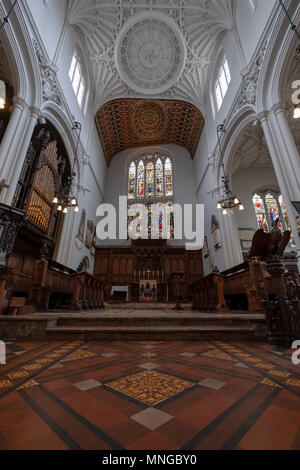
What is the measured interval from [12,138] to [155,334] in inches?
237

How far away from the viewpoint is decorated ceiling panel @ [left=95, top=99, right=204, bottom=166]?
12.4 meters

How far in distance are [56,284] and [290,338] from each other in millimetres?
5111

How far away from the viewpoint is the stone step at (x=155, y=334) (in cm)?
269

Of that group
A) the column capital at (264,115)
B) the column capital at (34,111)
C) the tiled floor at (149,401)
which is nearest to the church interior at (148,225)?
the tiled floor at (149,401)

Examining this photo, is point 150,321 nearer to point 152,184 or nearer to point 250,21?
point 250,21

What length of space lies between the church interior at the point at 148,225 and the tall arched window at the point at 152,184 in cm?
12

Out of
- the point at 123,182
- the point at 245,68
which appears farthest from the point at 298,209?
the point at 123,182

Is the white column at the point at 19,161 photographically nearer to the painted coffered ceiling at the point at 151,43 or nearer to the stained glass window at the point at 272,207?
the painted coffered ceiling at the point at 151,43

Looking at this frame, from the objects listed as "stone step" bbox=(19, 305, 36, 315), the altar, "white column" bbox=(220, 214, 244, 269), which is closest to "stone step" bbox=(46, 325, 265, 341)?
"stone step" bbox=(19, 305, 36, 315)

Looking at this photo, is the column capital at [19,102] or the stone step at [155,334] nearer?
the stone step at [155,334]

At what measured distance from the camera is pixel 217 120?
31.7 ft

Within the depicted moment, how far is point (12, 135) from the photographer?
5.05 m

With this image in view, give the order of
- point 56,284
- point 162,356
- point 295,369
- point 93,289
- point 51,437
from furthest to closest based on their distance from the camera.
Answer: point 93,289 < point 56,284 < point 162,356 < point 295,369 < point 51,437
